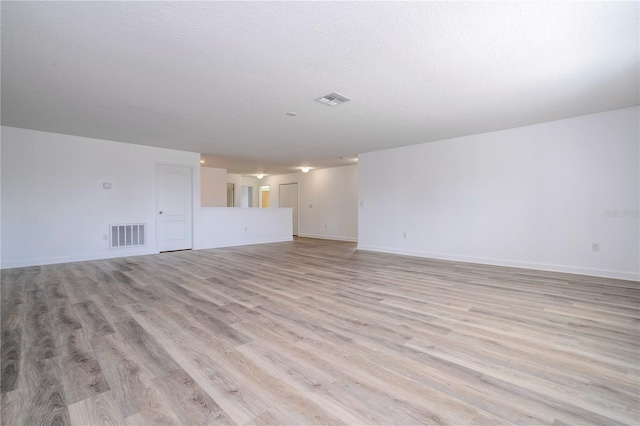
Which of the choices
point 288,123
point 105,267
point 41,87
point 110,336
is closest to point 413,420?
point 110,336

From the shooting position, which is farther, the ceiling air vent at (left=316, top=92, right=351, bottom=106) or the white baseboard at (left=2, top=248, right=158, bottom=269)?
the white baseboard at (left=2, top=248, right=158, bottom=269)

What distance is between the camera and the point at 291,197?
11.4 m

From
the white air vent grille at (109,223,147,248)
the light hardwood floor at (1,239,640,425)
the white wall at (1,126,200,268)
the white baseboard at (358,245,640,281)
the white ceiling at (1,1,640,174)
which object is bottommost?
the light hardwood floor at (1,239,640,425)

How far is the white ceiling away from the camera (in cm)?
207

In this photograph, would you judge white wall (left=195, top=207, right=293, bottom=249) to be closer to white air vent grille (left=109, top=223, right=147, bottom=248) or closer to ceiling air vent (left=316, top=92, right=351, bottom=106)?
white air vent grille (left=109, top=223, right=147, bottom=248)

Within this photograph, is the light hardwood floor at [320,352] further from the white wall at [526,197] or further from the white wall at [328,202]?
the white wall at [328,202]

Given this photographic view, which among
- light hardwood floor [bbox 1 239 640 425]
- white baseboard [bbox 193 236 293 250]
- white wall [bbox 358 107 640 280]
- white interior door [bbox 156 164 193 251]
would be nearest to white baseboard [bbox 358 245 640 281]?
white wall [bbox 358 107 640 280]

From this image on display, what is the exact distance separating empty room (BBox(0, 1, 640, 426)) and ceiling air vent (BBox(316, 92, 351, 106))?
0.10 feet

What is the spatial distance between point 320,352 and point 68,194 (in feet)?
20.1

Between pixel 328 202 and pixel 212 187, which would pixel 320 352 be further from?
pixel 212 187

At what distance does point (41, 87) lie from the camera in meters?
3.26

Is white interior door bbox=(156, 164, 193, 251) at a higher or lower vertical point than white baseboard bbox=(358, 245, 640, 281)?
higher

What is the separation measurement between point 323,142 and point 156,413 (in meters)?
5.29

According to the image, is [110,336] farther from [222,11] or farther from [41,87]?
[41,87]
